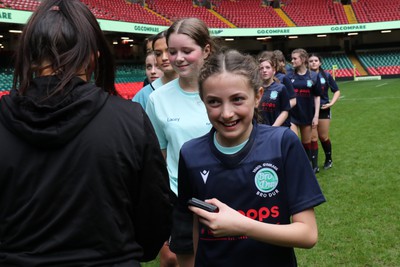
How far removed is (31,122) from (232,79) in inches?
33.0

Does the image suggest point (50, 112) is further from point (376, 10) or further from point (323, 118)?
point (376, 10)

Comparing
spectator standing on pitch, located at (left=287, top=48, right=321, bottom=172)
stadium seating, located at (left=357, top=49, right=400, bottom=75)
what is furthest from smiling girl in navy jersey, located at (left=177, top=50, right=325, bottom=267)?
stadium seating, located at (left=357, top=49, right=400, bottom=75)

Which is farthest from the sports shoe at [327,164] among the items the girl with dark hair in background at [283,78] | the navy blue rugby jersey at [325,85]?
the girl with dark hair in background at [283,78]

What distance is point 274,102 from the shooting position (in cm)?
588

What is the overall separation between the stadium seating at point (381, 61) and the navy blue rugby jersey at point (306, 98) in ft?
115

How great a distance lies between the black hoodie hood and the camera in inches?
55.4

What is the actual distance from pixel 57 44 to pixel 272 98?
462 cm

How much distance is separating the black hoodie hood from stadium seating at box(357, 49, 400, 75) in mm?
41603

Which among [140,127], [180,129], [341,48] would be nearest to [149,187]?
[140,127]

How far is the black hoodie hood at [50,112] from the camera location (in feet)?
4.62

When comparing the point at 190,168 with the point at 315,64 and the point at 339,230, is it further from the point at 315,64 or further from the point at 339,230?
the point at 315,64

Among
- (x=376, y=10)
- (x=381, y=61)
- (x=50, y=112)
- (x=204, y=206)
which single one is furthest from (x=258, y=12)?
(x=50, y=112)

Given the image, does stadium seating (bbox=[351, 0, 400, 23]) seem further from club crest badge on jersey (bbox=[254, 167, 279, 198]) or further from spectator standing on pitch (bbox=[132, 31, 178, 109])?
club crest badge on jersey (bbox=[254, 167, 279, 198])

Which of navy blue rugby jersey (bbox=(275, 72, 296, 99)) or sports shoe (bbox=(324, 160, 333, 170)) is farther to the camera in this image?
sports shoe (bbox=(324, 160, 333, 170))
